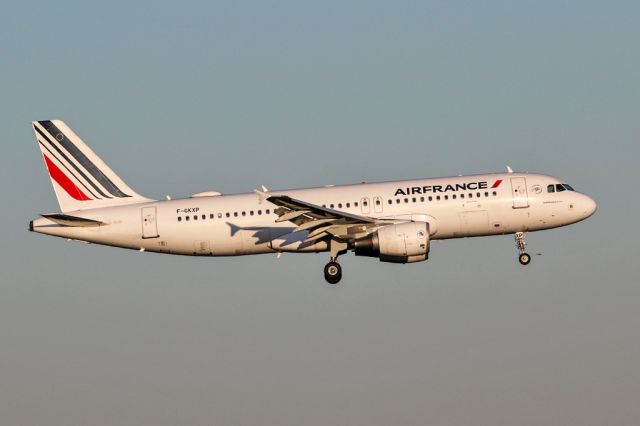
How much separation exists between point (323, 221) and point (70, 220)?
1412 cm

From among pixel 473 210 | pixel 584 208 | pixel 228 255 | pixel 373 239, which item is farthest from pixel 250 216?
pixel 584 208

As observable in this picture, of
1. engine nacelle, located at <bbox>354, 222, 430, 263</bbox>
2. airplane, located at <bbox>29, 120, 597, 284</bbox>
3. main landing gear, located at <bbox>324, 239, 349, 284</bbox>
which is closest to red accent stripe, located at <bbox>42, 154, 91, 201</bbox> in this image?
airplane, located at <bbox>29, 120, 597, 284</bbox>

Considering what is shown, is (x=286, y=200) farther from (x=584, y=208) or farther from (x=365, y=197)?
(x=584, y=208)

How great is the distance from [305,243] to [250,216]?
3306 millimetres

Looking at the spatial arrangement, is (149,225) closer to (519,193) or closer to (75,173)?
(75,173)

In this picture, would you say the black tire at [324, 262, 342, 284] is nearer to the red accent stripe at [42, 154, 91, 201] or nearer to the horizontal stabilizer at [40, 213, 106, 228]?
the horizontal stabilizer at [40, 213, 106, 228]

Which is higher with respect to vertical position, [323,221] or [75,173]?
[75,173]

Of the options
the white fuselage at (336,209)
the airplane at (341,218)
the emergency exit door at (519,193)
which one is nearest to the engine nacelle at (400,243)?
the airplane at (341,218)

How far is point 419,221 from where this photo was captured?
6731 centimetres

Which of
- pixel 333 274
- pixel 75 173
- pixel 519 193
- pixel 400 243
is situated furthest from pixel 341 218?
pixel 75 173

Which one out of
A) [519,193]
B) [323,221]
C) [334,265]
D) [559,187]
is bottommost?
[334,265]

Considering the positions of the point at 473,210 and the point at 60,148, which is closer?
the point at 473,210

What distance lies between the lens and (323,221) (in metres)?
66.2

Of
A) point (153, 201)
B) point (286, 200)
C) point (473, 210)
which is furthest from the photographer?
point (153, 201)
